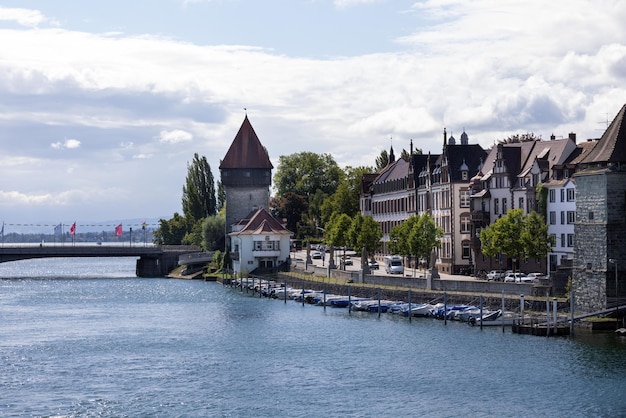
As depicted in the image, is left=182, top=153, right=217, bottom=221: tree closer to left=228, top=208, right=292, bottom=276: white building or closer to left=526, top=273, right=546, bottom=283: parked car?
left=228, top=208, right=292, bottom=276: white building

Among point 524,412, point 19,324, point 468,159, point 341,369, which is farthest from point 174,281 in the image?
point 524,412

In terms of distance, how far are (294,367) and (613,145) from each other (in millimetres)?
25852

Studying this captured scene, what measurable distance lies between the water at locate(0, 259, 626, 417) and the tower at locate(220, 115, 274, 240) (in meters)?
53.8

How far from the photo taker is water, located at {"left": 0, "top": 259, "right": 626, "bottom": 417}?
51156 mm

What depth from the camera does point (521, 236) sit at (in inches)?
3442

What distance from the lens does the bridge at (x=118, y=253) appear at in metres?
144

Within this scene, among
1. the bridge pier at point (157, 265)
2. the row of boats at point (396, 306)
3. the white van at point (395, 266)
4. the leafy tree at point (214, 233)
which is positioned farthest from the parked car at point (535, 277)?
the bridge pier at point (157, 265)

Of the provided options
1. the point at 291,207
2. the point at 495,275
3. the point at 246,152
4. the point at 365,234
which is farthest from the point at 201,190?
the point at 495,275

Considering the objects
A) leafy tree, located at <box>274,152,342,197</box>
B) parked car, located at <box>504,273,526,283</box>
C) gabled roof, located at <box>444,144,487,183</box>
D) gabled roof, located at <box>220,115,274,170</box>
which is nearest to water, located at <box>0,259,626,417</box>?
parked car, located at <box>504,273,526,283</box>

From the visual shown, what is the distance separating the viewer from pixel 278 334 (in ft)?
254

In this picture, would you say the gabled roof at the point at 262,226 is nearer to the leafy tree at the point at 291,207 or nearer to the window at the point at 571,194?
the leafy tree at the point at 291,207

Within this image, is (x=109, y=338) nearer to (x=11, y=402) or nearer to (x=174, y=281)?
(x=11, y=402)

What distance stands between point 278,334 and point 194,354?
10032mm

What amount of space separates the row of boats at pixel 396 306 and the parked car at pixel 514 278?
225 inches
